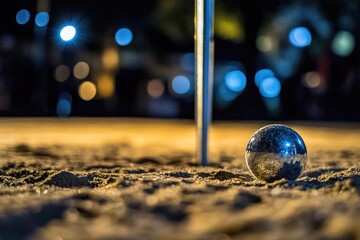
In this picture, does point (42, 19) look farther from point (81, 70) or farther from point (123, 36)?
point (81, 70)

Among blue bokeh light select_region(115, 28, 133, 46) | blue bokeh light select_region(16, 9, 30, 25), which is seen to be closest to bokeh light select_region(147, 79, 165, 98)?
blue bokeh light select_region(115, 28, 133, 46)

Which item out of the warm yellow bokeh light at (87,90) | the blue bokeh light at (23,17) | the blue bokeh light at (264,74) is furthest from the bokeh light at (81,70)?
the blue bokeh light at (264,74)

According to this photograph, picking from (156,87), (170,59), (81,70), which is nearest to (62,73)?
(81,70)

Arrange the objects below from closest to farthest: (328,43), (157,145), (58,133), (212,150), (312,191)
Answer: (312,191)
(212,150)
(157,145)
(58,133)
(328,43)

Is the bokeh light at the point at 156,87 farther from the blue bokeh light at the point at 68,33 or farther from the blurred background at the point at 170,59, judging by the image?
the blue bokeh light at the point at 68,33

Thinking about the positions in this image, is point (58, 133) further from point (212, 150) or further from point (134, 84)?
point (134, 84)

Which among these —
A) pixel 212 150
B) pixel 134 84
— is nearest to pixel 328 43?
pixel 134 84

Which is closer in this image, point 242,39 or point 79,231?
point 79,231
